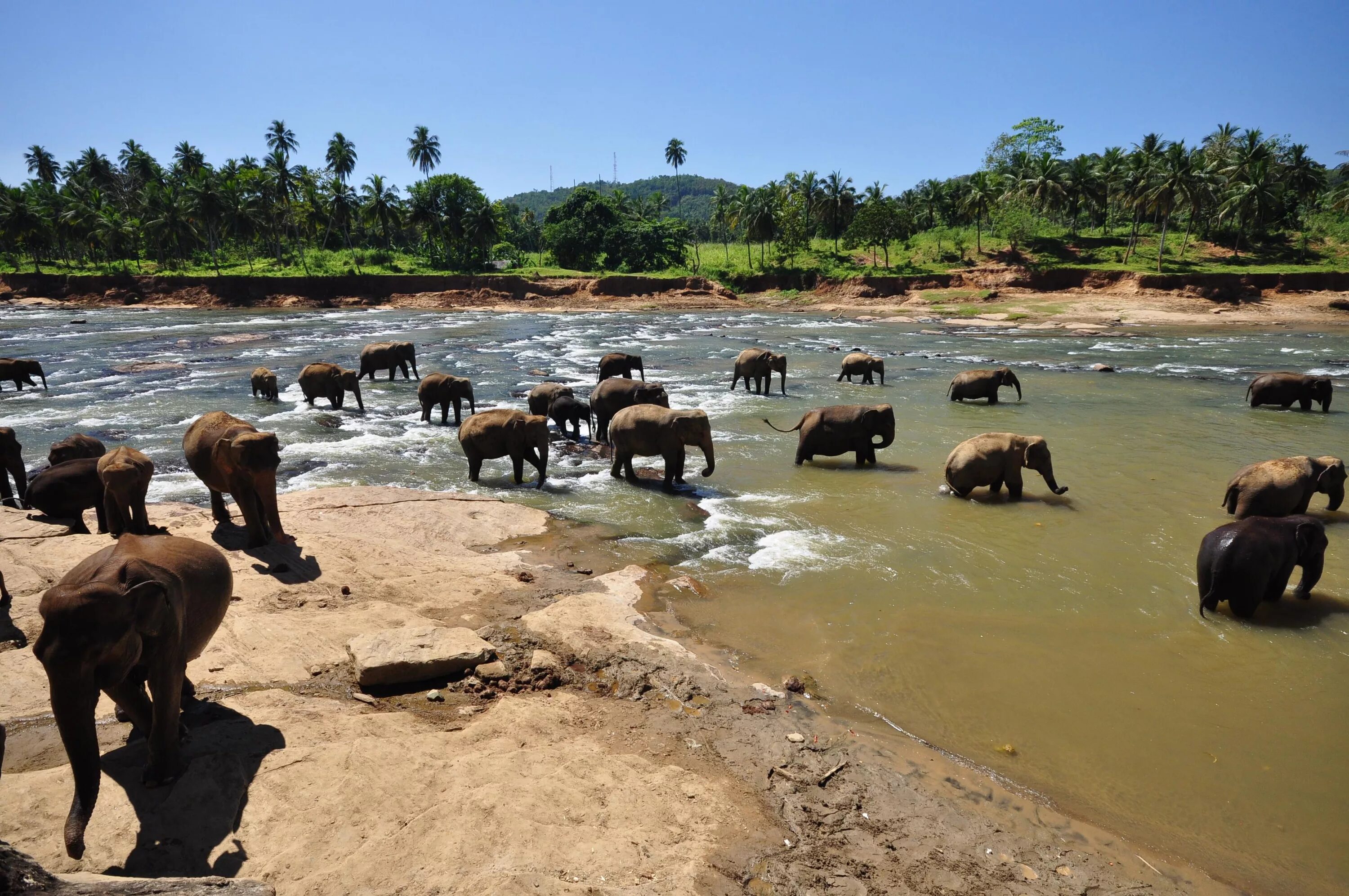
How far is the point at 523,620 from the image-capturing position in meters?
7.60

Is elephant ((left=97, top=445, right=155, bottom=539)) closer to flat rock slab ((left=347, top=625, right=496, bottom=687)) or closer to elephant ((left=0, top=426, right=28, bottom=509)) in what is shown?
flat rock slab ((left=347, top=625, right=496, bottom=687))

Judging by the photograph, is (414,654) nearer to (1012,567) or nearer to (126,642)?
(126,642)

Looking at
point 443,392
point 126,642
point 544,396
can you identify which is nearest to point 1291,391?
point 544,396

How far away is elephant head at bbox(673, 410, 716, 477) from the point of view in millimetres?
13008

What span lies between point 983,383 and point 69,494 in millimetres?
21457

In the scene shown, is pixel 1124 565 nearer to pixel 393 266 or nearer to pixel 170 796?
pixel 170 796

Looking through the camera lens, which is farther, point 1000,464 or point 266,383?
point 266,383

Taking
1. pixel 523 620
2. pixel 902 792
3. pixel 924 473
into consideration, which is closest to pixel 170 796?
pixel 523 620

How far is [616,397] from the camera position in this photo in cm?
1725

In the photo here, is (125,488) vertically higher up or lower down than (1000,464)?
higher up

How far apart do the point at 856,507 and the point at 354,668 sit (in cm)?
826

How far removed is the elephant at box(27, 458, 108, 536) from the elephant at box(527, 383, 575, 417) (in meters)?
9.52

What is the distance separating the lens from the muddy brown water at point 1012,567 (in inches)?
223

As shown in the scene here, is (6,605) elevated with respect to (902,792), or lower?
elevated
